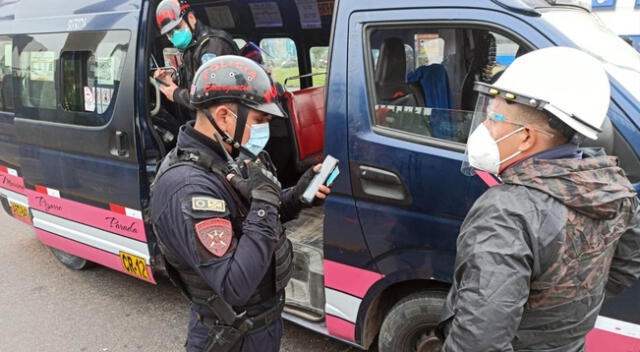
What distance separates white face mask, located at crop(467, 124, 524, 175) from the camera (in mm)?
1257

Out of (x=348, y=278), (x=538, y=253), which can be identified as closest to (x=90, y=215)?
(x=348, y=278)

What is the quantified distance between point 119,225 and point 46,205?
828 millimetres

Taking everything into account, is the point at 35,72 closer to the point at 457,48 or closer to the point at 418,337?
the point at 457,48

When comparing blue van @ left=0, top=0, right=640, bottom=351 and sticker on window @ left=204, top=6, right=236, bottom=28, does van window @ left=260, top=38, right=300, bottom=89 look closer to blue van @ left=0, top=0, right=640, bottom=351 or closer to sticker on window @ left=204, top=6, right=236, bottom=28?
sticker on window @ left=204, top=6, right=236, bottom=28

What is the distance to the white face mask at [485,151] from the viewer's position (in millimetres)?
1257

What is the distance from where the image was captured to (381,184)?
209 centimetres

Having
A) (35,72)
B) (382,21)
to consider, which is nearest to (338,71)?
(382,21)

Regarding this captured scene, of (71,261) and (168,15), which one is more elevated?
(168,15)

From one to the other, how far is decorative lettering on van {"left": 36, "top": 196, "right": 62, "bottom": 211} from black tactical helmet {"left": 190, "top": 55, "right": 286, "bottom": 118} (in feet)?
7.86

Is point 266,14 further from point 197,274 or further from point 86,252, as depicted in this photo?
point 197,274

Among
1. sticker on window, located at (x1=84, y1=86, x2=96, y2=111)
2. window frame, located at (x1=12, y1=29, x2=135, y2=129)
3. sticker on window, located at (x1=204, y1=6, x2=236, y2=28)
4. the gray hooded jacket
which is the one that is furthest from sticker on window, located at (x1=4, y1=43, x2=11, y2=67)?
the gray hooded jacket

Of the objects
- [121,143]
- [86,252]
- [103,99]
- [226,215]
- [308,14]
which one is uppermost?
[308,14]

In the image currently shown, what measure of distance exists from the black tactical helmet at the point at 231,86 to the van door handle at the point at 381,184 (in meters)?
0.62

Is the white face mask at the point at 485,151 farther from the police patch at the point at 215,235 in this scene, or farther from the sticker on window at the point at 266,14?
the sticker on window at the point at 266,14
